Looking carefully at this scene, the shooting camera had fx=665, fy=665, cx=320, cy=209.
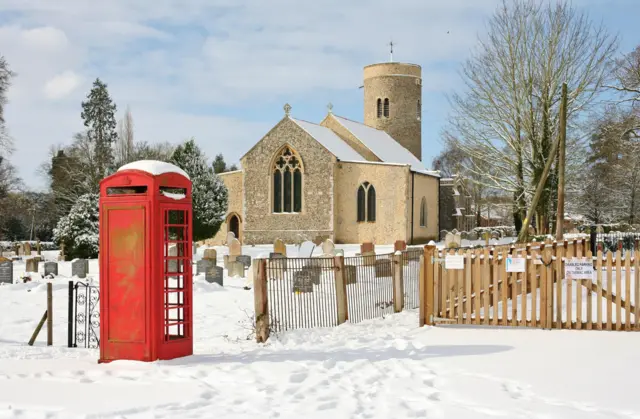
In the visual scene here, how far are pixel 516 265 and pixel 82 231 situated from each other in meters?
23.4

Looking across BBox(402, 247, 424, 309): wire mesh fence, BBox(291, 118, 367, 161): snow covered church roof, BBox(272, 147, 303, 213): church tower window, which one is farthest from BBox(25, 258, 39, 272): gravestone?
BBox(291, 118, 367, 161): snow covered church roof

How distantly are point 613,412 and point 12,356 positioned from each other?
24.3ft

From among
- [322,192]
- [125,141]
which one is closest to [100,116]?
[125,141]

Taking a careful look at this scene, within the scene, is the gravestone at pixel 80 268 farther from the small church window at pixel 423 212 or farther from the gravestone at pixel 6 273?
the small church window at pixel 423 212

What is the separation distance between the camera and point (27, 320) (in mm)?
13414

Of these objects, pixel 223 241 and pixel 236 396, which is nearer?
pixel 236 396

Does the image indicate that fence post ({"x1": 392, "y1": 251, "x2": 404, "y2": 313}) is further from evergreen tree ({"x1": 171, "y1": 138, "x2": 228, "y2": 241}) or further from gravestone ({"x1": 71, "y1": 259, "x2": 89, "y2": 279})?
evergreen tree ({"x1": 171, "y1": 138, "x2": 228, "y2": 241})

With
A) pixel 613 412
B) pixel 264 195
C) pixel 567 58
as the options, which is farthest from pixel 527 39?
pixel 613 412

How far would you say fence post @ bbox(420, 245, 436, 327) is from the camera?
10539 millimetres

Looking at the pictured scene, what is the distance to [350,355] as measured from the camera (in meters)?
8.51

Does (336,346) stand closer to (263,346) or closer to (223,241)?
(263,346)

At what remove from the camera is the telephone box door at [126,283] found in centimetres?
810

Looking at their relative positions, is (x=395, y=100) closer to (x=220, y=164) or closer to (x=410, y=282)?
(x=410, y=282)

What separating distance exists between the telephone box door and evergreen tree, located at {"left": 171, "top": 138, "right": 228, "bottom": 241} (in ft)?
84.2
